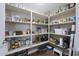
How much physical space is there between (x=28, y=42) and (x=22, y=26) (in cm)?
64

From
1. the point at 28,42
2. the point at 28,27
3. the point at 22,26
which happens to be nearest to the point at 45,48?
the point at 28,42

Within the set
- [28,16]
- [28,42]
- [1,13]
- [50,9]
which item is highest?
[50,9]

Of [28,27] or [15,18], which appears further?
[28,27]

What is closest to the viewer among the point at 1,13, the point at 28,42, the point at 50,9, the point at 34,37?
the point at 1,13

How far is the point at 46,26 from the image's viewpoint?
3.58 meters

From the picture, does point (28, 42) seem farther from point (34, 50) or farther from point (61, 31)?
point (61, 31)

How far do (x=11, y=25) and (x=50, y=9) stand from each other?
199cm

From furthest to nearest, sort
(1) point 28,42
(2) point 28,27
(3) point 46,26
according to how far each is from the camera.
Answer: (3) point 46,26 → (2) point 28,27 → (1) point 28,42

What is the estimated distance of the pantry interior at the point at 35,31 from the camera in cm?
201

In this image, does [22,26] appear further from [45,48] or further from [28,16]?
[45,48]

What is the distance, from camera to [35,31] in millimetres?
3035

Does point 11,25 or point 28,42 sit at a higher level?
point 11,25

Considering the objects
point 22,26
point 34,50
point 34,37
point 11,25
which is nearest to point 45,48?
point 34,50

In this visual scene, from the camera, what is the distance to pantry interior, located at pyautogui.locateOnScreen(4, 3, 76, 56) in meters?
2.01
